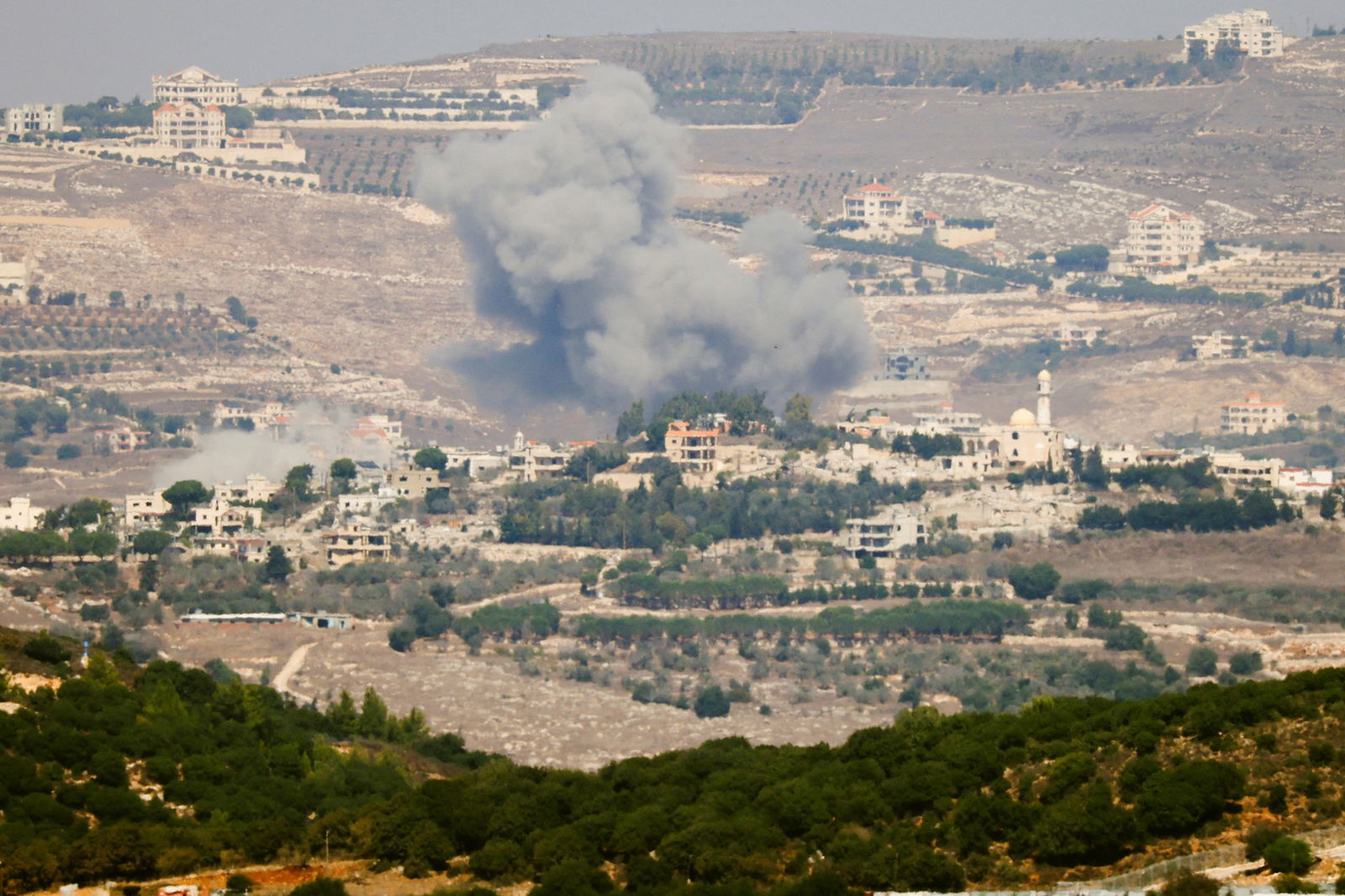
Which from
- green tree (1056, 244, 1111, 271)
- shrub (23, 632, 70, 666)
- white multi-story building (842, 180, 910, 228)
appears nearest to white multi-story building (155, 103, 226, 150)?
white multi-story building (842, 180, 910, 228)

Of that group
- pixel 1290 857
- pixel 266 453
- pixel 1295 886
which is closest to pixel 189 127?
pixel 266 453

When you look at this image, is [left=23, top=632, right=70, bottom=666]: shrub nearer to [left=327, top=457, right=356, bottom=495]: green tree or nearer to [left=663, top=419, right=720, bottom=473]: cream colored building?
[left=327, top=457, right=356, bottom=495]: green tree

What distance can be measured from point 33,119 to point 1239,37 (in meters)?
52.7

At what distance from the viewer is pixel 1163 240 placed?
11556 centimetres

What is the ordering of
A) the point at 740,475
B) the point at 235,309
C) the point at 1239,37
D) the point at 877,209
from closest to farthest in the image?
the point at 740,475, the point at 235,309, the point at 877,209, the point at 1239,37

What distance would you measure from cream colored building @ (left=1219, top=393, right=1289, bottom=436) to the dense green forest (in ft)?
192

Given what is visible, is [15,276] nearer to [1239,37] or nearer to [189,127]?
[189,127]

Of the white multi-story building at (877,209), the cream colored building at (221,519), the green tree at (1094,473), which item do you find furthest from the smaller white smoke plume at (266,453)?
the white multi-story building at (877,209)

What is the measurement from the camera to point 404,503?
77.9 meters

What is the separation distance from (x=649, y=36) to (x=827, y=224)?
3557cm

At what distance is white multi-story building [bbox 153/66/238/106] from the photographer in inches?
5074

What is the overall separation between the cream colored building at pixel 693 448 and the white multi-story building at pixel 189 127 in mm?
45978

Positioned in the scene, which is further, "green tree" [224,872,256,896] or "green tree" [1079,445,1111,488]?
"green tree" [1079,445,1111,488]

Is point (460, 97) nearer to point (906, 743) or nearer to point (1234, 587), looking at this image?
point (1234, 587)
